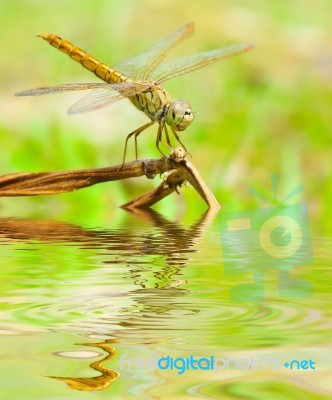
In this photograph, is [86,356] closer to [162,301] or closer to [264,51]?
[162,301]

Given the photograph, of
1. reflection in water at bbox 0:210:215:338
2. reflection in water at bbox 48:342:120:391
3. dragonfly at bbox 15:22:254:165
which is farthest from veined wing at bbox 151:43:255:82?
reflection in water at bbox 48:342:120:391

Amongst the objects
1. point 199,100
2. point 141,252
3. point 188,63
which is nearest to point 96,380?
point 141,252

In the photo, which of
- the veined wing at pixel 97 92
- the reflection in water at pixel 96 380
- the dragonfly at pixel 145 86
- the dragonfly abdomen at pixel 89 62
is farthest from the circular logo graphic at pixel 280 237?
the reflection in water at pixel 96 380

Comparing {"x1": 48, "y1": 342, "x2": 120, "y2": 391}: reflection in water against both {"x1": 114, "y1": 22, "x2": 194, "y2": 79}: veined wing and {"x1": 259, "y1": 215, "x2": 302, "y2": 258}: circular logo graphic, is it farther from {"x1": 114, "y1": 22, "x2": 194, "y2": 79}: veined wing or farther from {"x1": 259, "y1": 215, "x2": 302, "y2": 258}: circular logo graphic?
{"x1": 114, "y1": 22, "x2": 194, "y2": 79}: veined wing

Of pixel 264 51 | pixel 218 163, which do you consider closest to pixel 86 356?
pixel 218 163

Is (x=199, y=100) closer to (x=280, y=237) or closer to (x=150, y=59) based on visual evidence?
(x=150, y=59)

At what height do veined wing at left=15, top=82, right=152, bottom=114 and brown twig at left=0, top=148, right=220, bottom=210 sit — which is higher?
veined wing at left=15, top=82, right=152, bottom=114
